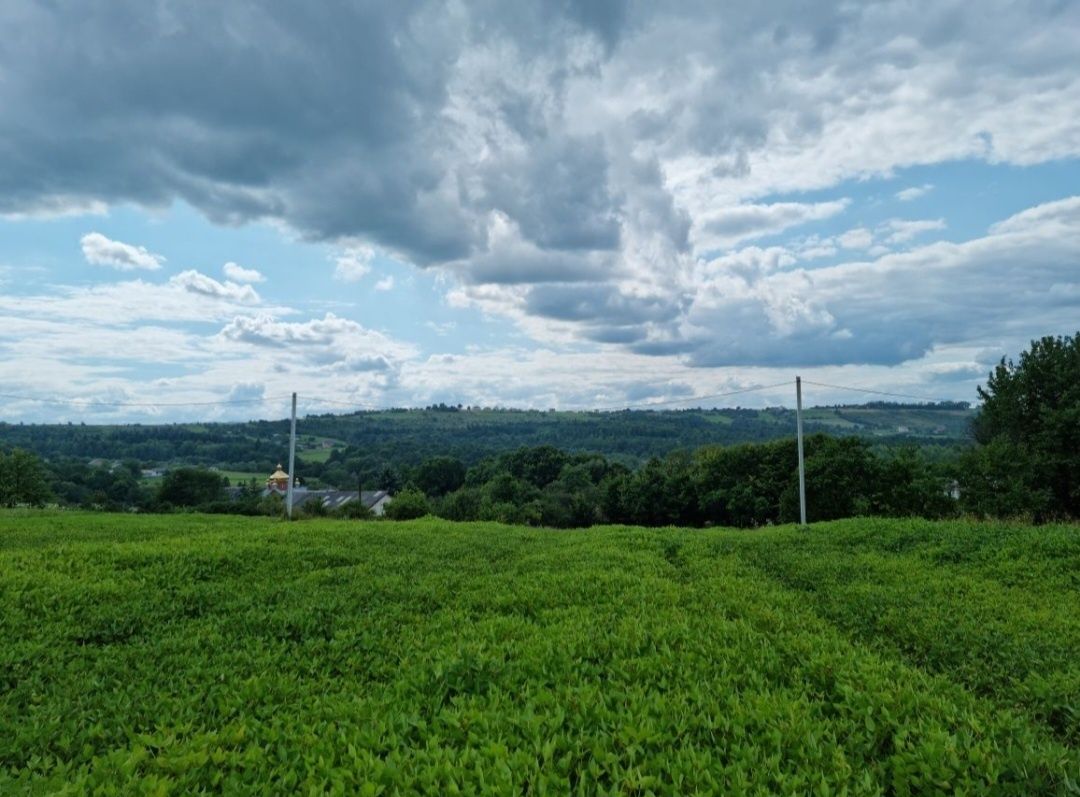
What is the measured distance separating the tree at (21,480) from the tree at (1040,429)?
52.8 meters

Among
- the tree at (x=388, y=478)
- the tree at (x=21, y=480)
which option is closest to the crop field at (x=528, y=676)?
the tree at (x=21, y=480)

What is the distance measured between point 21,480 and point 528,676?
47371 mm

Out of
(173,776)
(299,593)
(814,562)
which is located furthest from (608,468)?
(173,776)

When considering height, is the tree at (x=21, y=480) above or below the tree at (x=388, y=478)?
above

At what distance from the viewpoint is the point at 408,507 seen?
131 feet

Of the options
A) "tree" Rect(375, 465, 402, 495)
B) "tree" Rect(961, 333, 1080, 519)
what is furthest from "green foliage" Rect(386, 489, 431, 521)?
"tree" Rect(961, 333, 1080, 519)

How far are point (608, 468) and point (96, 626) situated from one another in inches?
2311

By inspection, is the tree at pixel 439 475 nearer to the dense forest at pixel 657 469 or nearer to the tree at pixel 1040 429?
the dense forest at pixel 657 469

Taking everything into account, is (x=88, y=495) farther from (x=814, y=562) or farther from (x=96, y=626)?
(x=814, y=562)

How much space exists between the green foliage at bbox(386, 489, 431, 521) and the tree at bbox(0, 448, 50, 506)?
2250 centimetres

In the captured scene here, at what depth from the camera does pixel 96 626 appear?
286 inches

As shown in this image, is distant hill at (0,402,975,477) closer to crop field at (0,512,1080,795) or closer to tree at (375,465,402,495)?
tree at (375,465,402,495)

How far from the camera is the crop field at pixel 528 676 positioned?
150 inches

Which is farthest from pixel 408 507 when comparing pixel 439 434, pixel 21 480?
pixel 439 434
